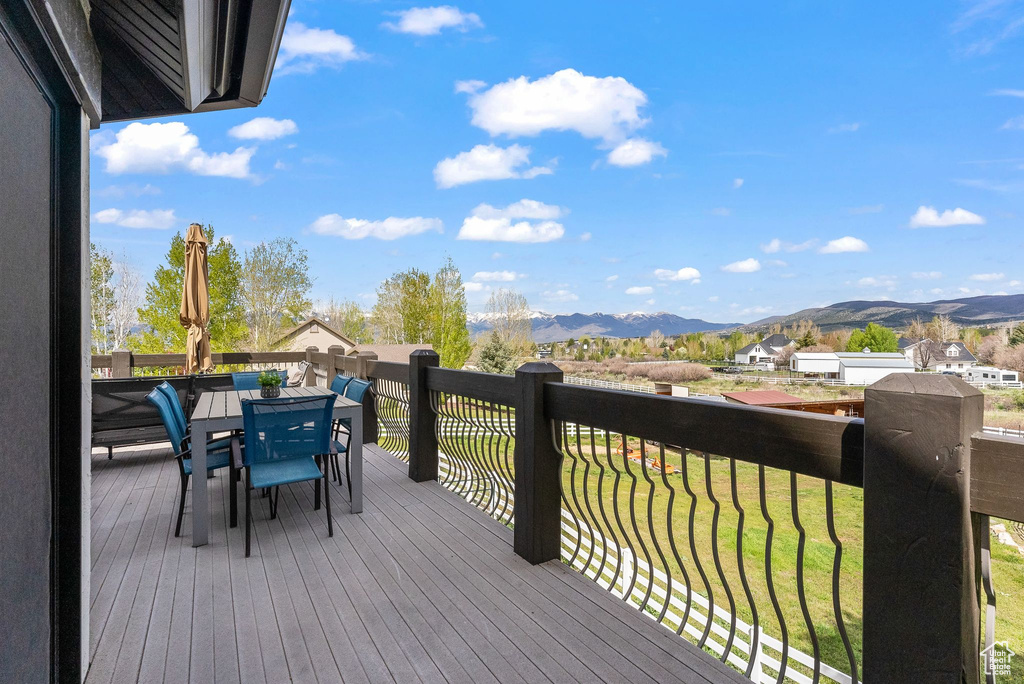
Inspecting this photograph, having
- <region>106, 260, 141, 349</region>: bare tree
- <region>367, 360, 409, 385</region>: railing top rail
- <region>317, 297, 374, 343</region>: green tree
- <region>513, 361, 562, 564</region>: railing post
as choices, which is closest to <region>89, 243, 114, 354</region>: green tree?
<region>106, 260, 141, 349</region>: bare tree

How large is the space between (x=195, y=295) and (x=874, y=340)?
1935 cm

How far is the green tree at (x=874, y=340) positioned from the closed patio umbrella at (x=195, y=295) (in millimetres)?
18420

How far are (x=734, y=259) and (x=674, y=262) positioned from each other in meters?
15.1

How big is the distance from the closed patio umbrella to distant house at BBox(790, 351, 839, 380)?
16.9 meters

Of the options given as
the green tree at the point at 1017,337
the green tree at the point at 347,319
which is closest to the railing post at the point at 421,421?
the green tree at the point at 1017,337

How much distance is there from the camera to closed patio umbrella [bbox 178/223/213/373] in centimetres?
613

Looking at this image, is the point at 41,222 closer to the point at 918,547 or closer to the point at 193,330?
the point at 918,547

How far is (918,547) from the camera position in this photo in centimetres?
117

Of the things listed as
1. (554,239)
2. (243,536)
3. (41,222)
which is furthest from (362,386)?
(554,239)

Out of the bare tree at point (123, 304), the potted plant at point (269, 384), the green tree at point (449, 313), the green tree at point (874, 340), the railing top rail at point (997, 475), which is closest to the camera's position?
the railing top rail at point (997, 475)

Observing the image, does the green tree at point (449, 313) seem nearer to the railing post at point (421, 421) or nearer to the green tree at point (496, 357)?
the green tree at point (496, 357)

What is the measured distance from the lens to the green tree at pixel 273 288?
22422 millimetres

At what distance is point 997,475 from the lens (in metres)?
1.06

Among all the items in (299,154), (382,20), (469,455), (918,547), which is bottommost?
(469,455)
